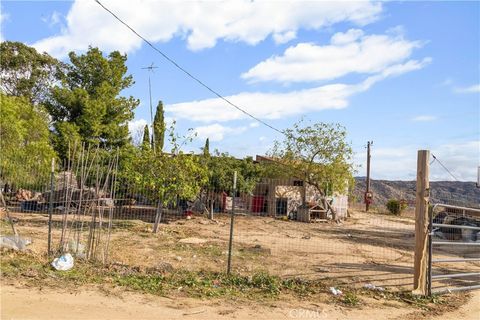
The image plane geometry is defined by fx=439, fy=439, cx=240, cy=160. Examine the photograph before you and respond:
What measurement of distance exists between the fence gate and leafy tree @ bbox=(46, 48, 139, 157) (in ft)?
67.4

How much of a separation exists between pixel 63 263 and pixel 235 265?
356cm

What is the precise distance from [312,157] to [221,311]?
19800mm

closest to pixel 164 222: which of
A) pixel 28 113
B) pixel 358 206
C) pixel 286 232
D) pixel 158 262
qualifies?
pixel 286 232

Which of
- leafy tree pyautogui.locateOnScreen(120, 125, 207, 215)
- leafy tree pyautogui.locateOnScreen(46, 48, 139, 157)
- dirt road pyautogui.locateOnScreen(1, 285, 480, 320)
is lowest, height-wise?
dirt road pyautogui.locateOnScreen(1, 285, 480, 320)

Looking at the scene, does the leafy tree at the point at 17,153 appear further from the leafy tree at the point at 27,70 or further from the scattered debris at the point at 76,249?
the leafy tree at the point at 27,70

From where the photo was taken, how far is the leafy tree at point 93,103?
2758 centimetres

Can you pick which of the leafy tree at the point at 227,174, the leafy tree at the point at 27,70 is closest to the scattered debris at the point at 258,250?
the leafy tree at the point at 227,174

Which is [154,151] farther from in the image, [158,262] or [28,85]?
[28,85]

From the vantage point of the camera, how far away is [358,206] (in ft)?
139

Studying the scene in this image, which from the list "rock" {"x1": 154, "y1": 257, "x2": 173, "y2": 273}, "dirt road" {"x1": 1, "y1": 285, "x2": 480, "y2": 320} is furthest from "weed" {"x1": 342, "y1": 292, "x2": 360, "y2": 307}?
"rock" {"x1": 154, "y1": 257, "x2": 173, "y2": 273}

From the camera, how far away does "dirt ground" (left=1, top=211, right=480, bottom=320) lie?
607 cm

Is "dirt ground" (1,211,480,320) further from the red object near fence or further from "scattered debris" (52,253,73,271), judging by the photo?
the red object near fence

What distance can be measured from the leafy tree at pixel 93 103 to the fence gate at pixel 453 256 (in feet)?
67.4

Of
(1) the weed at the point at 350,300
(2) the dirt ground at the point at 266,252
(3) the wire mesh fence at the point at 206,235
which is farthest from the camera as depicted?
(2) the dirt ground at the point at 266,252
